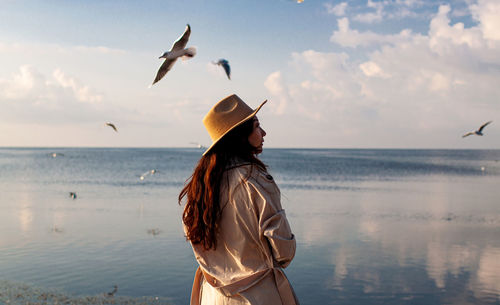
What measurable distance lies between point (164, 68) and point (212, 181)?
1598 millimetres

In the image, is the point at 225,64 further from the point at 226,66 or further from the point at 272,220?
the point at 272,220

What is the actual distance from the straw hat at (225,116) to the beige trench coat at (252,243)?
21 centimetres

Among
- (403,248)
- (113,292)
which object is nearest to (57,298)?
(113,292)

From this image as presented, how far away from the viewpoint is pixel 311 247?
10.2 m

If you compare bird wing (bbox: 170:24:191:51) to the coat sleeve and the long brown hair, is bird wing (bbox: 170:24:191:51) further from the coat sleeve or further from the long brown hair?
the coat sleeve

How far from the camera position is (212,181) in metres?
2.17

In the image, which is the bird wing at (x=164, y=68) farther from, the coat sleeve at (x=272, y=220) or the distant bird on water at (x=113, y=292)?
the distant bird on water at (x=113, y=292)

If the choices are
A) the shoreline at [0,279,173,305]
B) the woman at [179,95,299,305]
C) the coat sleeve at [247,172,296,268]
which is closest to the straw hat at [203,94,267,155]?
the woman at [179,95,299,305]

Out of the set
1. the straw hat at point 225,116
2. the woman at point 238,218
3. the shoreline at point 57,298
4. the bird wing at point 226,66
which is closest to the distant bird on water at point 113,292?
the shoreline at point 57,298

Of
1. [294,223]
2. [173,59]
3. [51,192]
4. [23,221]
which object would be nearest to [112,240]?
[23,221]

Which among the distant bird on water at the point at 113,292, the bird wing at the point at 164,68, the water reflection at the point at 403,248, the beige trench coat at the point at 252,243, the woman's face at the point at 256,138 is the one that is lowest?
the water reflection at the point at 403,248

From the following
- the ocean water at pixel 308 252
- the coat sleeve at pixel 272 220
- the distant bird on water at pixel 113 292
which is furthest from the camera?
the ocean water at pixel 308 252

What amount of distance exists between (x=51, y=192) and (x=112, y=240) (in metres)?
13.7

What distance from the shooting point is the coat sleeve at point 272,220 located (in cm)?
203
